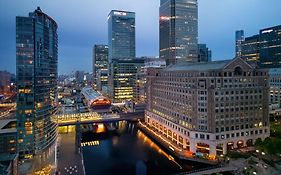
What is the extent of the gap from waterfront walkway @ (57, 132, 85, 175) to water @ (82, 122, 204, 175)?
3985 millimetres

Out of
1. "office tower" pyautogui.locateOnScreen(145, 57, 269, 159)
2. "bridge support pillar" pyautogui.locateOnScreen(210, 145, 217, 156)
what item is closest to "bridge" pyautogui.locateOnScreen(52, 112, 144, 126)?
"office tower" pyautogui.locateOnScreen(145, 57, 269, 159)

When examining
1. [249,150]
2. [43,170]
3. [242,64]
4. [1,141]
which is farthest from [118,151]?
[242,64]

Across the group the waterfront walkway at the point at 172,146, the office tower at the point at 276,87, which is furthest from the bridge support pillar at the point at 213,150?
the office tower at the point at 276,87

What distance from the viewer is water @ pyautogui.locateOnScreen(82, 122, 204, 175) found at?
219 feet

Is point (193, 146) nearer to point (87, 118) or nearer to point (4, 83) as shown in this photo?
point (87, 118)

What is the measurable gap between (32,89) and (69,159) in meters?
23.4

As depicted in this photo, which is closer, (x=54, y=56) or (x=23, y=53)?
(x=23, y=53)

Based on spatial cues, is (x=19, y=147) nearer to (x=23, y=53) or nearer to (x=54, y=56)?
(x=23, y=53)

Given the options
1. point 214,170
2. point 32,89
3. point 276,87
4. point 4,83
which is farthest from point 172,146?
point 4,83

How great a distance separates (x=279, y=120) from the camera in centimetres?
10825

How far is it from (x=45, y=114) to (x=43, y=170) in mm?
15138

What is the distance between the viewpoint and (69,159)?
68062 mm

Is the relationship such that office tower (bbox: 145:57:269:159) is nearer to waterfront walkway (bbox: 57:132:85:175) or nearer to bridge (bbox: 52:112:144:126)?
waterfront walkway (bbox: 57:132:85:175)

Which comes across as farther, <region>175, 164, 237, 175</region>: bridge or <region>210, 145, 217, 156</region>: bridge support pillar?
<region>210, 145, 217, 156</region>: bridge support pillar
